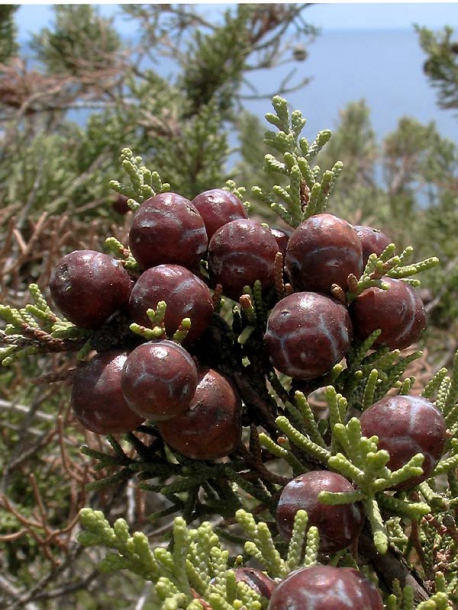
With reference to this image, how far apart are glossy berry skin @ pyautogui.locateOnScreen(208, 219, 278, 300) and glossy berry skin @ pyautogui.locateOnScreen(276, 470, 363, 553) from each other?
1.47ft

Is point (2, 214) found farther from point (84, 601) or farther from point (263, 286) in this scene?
point (84, 601)

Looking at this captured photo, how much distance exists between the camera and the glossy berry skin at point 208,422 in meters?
1.18

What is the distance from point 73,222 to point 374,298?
2.76 metres

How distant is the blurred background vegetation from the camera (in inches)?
102

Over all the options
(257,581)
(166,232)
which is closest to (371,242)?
(166,232)

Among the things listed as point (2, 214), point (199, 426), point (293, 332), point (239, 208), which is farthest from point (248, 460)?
point (2, 214)

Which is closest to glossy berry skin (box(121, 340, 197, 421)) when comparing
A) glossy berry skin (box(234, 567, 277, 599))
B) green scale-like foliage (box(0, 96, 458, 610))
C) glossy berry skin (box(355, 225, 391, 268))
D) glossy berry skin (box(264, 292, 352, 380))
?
green scale-like foliage (box(0, 96, 458, 610))

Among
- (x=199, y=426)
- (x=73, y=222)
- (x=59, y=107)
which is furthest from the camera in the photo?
(x=59, y=107)

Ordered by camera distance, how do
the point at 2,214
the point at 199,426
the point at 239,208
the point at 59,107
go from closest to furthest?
the point at 199,426 < the point at 239,208 < the point at 2,214 < the point at 59,107

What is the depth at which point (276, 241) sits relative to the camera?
1385 mm

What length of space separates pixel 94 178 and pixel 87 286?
265 cm

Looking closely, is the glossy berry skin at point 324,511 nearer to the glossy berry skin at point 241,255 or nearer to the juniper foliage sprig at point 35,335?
the glossy berry skin at point 241,255

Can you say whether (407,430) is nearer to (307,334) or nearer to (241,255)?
(307,334)

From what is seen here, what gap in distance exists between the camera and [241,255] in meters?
1.29
